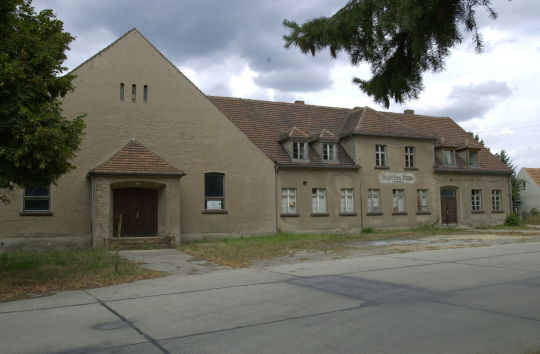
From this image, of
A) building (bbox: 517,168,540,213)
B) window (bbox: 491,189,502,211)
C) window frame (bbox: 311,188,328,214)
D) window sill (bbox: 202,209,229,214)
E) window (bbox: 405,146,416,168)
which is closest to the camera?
window sill (bbox: 202,209,229,214)

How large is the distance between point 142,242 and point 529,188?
49.3 metres

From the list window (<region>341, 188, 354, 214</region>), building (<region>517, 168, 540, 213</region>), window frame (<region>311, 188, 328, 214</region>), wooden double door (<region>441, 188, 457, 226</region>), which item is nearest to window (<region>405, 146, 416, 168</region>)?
wooden double door (<region>441, 188, 457, 226</region>)

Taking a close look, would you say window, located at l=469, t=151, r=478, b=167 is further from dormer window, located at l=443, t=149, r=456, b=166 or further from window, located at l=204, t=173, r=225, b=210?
window, located at l=204, t=173, r=225, b=210

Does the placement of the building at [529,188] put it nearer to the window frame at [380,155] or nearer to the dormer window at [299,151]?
the window frame at [380,155]

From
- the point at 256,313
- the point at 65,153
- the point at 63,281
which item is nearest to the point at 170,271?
the point at 63,281

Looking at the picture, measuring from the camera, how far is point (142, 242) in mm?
19453

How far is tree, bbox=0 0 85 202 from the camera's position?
988 cm

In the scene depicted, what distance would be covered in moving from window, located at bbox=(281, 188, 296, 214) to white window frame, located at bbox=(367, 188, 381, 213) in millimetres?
4971

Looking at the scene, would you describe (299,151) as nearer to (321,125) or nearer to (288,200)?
(288,200)

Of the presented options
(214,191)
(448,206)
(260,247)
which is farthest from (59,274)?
(448,206)

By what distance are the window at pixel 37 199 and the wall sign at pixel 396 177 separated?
1796 cm

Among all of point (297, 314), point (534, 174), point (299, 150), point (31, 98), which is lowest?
point (297, 314)

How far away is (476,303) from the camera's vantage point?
25.2 feet

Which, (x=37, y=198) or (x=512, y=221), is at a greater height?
(x=37, y=198)
